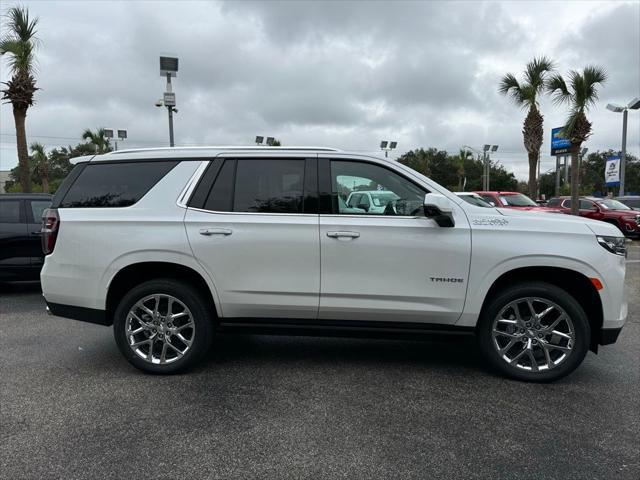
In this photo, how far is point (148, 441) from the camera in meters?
3.08

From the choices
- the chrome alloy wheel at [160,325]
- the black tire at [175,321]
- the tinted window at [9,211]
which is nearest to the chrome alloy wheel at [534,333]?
the black tire at [175,321]

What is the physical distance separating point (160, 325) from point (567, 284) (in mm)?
3450

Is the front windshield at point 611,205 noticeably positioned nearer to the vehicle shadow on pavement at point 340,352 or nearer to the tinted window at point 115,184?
the vehicle shadow on pavement at point 340,352

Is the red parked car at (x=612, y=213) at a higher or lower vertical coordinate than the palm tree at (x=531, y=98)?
lower

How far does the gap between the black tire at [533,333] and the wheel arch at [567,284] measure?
2.8 inches

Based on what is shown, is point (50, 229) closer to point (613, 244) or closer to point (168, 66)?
point (613, 244)

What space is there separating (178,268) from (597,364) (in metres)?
3.92

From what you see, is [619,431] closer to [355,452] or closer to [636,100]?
[355,452]

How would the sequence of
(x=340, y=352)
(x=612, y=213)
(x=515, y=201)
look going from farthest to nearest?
(x=612, y=213)
(x=515, y=201)
(x=340, y=352)

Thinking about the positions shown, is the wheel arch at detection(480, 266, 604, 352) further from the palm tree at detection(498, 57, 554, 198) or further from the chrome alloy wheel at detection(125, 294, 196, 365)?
the palm tree at detection(498, 57, 554, 198)

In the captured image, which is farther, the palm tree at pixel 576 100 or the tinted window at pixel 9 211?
the palm tree at pixel 576 100

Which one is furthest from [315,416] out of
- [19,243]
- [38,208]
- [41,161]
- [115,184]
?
[41,161]

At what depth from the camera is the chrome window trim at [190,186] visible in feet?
13.6

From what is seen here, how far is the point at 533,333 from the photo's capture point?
3.98 meters
